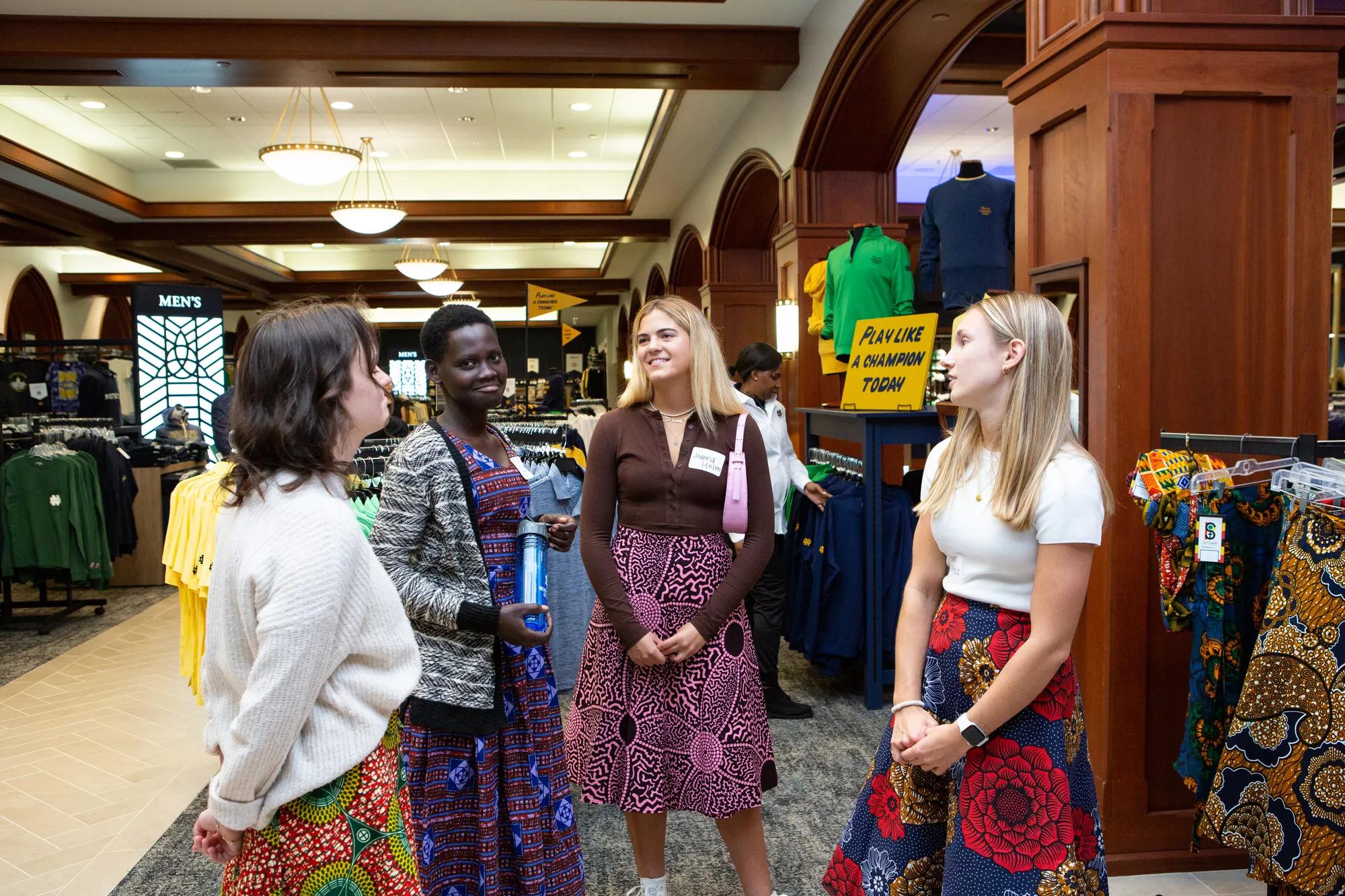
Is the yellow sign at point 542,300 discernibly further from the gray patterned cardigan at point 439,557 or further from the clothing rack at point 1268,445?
the clothing rack at point 1268,445

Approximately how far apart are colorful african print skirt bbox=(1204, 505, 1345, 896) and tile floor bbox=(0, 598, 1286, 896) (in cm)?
86

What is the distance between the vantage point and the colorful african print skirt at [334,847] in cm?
133

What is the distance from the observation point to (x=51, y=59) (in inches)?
248

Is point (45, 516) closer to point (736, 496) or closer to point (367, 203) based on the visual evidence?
point (367, 203)

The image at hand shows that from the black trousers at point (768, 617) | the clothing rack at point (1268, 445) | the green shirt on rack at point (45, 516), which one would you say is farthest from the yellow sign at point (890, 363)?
the green shirt on rack at point (45, 516)

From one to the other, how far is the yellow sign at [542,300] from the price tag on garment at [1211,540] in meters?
4.79

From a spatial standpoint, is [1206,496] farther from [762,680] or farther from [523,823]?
[762,680]

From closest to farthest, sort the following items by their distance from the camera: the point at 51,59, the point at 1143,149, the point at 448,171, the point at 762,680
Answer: the point at 1143,149 < the point at 762,680 < the point at 51,59 < the point at 448,171

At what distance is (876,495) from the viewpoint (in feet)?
14.4

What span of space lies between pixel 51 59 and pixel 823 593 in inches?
238

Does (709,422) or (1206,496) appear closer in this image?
(1206,496)

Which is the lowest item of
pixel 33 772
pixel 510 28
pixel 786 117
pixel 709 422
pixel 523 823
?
pixel 33 772

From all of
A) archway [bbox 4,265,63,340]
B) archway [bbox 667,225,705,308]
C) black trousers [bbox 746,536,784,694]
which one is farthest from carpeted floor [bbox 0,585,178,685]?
archway [bbox 4,265,63,340]

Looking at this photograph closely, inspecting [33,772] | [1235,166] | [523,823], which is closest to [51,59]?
[33,772]
